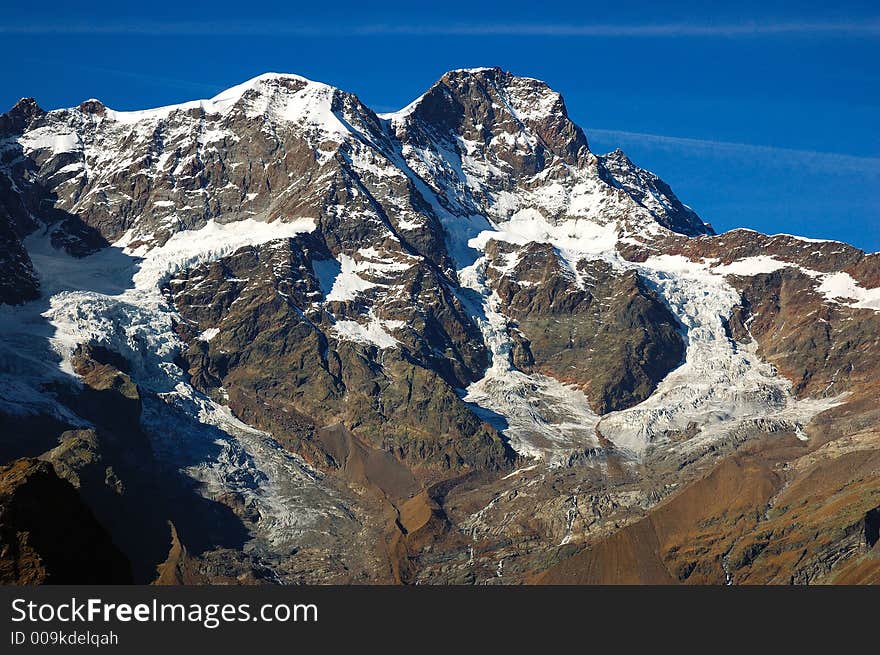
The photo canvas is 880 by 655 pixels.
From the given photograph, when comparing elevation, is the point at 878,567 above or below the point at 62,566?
above

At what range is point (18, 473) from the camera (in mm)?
57750
